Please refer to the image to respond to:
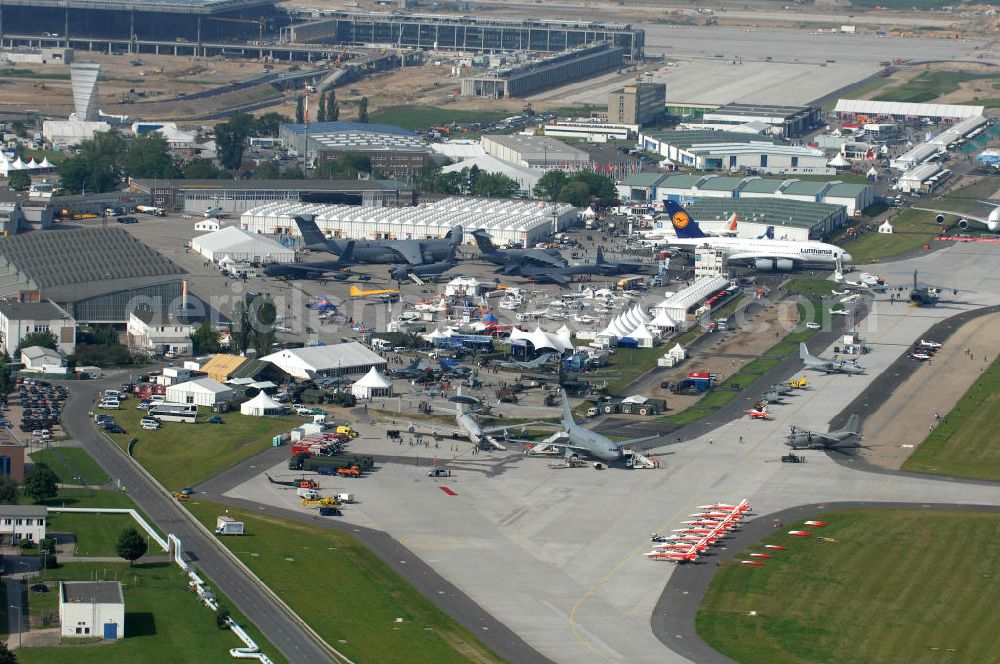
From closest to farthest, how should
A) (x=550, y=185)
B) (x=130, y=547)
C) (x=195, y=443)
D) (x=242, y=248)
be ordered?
(x=130, y=547), (x=195, y=443), (x=242, y=248), (x=550, y=185)

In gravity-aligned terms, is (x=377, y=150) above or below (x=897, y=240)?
above

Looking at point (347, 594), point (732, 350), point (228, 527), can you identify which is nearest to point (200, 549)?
point (228, 527)

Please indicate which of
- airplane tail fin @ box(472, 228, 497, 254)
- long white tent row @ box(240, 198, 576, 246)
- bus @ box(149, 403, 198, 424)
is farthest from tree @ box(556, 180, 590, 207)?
bus @ box(149, 403, 198, 424)

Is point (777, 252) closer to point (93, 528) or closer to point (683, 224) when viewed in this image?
point (683, 224)

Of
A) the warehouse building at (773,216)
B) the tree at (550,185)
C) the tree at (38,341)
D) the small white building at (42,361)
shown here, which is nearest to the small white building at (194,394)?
the small white building at (42,361)

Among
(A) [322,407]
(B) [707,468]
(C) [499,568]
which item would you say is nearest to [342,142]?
(A) [322,407]

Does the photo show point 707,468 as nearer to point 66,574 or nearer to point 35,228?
point 66,574
